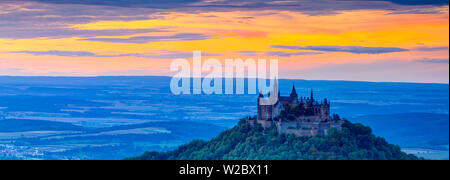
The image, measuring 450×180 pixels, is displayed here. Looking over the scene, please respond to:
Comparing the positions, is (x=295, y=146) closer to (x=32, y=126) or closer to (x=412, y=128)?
(x=412, y=128)

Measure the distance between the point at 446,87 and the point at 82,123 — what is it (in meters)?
76.1

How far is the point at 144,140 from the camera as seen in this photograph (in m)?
137

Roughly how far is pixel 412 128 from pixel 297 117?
261 feet

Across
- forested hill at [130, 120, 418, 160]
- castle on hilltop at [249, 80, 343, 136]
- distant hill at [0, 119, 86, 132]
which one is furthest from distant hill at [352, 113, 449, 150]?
forested hill at [130, 120, 418, 160]

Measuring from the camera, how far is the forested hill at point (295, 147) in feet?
198

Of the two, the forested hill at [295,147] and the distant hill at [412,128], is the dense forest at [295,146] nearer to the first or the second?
the forested hill at [295,147]

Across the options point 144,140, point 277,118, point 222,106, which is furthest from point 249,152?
point 222,106

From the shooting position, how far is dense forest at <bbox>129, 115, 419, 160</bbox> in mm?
60469

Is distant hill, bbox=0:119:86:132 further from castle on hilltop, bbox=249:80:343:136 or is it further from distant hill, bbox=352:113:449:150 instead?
castle on hilltop, bbox=249:80:343:136

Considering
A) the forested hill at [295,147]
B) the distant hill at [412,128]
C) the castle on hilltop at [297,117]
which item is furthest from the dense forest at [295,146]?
the distant hill at [412,128]

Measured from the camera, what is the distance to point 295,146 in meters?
61.6

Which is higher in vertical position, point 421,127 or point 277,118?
point 421,127

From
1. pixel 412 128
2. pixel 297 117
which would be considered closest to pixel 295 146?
pixel 297 117
